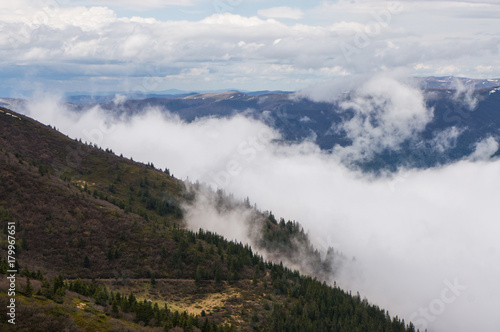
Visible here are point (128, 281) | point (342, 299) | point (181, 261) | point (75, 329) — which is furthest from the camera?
point (342, 299)

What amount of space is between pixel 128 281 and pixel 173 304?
60.6ft

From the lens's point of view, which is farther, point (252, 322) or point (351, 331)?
point (351, 331)

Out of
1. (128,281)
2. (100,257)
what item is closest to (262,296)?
(128,281)

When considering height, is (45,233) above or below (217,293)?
above

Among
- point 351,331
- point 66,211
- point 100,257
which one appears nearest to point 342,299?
point 351,331

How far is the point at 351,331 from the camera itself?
453 ft

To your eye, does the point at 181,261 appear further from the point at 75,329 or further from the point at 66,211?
Answer: the point at 75,329

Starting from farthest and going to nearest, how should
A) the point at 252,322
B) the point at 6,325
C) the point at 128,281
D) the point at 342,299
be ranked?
1. the point at 342,299
2. the point at 128,281
3. the point at 252,322
4. the point at 6,325

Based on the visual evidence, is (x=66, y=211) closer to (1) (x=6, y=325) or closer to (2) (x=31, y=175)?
(2) (x=31, y=175)

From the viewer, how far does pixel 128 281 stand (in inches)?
5192

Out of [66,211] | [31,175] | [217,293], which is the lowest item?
[217,293]

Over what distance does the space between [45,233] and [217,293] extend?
62.8 m

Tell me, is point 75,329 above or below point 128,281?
above

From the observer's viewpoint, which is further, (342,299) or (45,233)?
(342,299)
